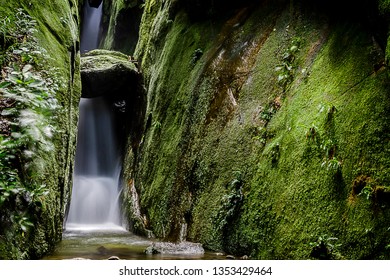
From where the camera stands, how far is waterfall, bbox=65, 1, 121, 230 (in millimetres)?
13984

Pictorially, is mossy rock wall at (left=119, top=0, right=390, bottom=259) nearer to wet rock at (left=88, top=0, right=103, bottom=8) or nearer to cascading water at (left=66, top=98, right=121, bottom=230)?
cascading water at (left=66, top=98, right=121, bottom=230)

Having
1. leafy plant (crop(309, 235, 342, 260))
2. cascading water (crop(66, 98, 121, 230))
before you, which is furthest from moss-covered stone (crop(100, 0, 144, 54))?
leafy plant (crop(309, 235, 342, 260))

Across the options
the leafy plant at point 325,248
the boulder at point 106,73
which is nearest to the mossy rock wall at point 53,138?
the leafy plant at point 325,248

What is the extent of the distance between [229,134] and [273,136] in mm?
1438

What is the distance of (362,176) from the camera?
159 inches

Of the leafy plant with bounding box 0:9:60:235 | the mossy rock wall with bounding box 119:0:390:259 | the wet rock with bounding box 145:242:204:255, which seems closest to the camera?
the leafy plant with bounding box 0:9:60:235

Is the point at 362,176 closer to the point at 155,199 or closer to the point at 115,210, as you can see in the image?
the point at 155,199

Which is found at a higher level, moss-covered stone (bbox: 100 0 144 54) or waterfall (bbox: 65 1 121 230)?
moss-covered stone (bbox: 100 0 144 54)

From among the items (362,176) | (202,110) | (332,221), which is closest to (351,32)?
(362,176)

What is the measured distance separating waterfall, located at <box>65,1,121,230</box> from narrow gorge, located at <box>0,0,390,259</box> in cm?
111

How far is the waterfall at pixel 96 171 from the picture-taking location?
1398 cm

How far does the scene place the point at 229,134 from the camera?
734cm

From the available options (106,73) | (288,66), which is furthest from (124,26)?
(288,66)

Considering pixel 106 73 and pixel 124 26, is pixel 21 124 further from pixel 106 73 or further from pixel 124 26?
pixel 124 26
